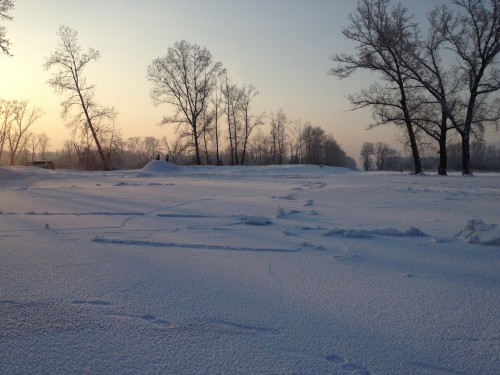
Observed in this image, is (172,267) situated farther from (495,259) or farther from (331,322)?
(495,259)

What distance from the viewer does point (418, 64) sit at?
56.7 feet

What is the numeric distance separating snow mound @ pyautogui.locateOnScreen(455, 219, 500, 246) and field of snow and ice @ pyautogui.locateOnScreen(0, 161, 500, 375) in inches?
0.5

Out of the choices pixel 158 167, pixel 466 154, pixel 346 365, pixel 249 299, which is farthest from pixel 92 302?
pixel 158 167

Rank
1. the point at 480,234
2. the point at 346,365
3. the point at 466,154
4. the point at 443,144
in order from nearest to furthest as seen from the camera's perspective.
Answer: the point at 346,365
the point at 480,234
the point at 466,154
the point at 443,144

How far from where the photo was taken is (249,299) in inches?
76.6

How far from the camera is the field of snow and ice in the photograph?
1.39 meters

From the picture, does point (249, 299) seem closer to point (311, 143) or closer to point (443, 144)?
point (443, 144)

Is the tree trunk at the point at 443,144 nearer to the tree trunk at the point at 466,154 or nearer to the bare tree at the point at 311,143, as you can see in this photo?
the tree trunk at the point at 466,154

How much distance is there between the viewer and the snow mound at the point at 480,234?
3109 mm

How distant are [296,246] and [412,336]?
159 centimetres

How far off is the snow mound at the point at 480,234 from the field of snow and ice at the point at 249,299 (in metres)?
0.01

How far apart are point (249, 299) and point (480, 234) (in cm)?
250

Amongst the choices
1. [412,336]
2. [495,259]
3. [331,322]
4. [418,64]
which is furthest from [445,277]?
[418,64]

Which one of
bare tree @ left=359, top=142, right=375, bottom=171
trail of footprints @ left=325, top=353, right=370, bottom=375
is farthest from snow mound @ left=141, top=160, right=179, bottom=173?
bare tree @ left=359, top=142, right=375, bottom=171
